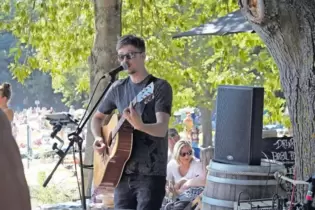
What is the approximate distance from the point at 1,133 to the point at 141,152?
282cm

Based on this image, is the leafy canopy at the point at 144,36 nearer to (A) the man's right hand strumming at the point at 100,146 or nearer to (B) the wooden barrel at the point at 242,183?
(A) the man's right hand strumming at the point at 100,146

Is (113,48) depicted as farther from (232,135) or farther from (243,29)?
(232,135)

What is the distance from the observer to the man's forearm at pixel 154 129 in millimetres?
3682

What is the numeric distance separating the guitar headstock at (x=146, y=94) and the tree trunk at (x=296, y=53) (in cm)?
65

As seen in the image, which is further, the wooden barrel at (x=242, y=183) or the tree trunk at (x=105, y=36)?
the tree trunk at (x=105, y=36)

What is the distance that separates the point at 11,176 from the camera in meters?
1.09

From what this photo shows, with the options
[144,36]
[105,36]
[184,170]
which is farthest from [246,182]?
[144,36]

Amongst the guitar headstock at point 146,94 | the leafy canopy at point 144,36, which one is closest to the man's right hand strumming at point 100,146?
the guitar headstock at point 146,94

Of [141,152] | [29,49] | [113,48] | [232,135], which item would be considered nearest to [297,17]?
[232,135]

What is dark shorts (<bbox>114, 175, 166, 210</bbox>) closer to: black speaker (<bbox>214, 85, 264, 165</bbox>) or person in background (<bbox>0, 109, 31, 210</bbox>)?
black speaker (<bbox>214, 85, 264, 165</bbox>)

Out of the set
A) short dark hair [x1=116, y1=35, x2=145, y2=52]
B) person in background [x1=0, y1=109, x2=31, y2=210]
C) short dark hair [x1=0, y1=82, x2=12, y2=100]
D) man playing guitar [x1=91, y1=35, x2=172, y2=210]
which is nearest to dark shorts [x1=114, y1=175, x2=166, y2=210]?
man playing guitar [x1=91, y1=35, x2=172, y2=210]

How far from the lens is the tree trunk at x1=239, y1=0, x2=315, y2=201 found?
11.4 ft

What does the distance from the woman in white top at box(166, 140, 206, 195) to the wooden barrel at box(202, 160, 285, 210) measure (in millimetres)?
2123

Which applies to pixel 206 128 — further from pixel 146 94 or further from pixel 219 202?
pixel 146 94
